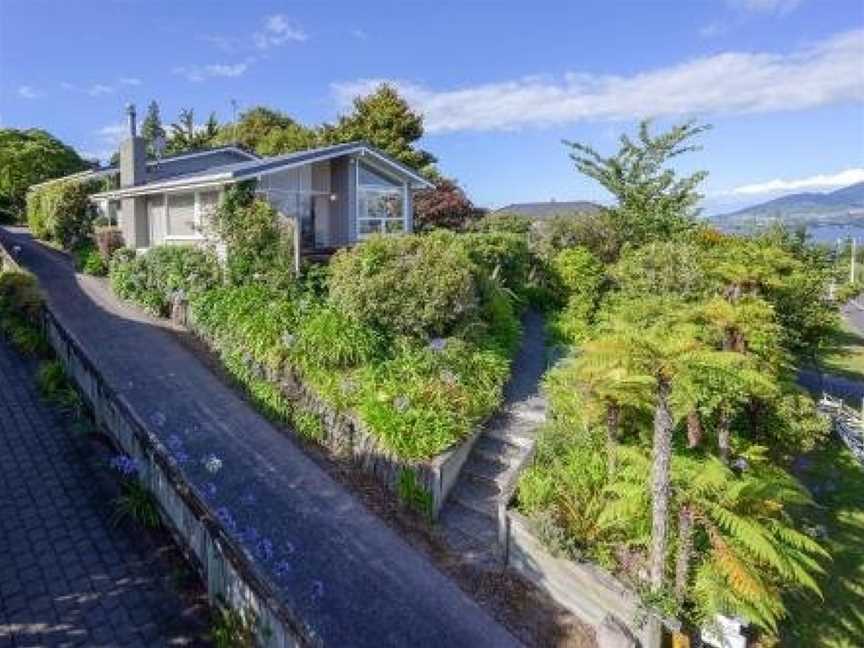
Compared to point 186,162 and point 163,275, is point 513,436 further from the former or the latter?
point 186,162

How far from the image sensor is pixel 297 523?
8414 millimetres

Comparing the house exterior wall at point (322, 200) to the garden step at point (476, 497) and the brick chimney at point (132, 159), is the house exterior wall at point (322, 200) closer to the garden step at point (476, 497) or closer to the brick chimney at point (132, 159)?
the brick chimney at point (132, 159)

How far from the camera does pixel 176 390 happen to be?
479 inches

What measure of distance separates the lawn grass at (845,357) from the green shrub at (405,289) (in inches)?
555

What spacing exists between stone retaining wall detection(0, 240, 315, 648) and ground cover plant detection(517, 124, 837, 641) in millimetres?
3865

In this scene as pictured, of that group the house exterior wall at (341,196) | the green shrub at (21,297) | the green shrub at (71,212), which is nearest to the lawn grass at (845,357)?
the house exterior wall at (341,196)

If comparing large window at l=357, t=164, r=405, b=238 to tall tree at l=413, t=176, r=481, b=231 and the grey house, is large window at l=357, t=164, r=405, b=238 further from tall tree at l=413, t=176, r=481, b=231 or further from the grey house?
tall tree at l=413, t=176, r=481, b=231

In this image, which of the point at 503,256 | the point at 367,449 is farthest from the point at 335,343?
the point at 503,256

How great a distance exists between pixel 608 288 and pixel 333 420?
11.6 meters

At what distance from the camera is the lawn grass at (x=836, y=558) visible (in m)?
7.57

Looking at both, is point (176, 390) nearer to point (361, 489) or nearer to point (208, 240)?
point (361, 489)

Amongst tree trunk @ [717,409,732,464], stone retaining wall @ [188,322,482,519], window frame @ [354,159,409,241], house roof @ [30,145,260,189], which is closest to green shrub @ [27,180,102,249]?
house roof @ [30,145,260,189]

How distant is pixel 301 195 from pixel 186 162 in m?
10.6

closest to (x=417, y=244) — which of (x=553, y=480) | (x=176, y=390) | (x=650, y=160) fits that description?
(x=176, y=390)
